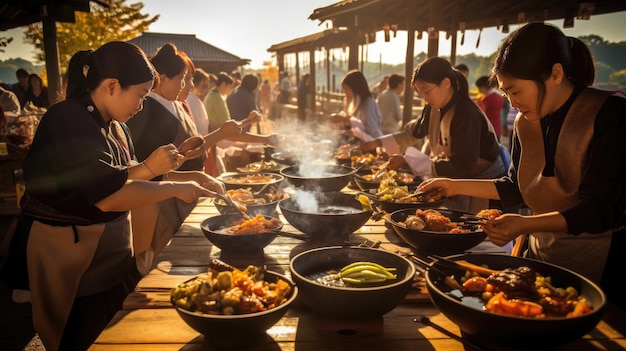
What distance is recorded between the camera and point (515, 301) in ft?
5.32

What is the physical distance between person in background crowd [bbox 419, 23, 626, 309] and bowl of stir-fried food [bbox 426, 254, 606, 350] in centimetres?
25

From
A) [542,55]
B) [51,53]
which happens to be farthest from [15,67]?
[542,55]

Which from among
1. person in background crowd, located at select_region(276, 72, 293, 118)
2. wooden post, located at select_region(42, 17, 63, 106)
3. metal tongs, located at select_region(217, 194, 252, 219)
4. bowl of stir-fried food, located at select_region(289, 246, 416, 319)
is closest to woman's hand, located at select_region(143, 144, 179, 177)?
metal tongs, located at select_region(217, 194, 252, 219)

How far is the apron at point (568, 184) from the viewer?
2.15 m

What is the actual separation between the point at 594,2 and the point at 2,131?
424 inches

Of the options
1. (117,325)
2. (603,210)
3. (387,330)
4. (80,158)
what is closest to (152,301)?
(117,325)

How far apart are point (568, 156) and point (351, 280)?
1304 mm

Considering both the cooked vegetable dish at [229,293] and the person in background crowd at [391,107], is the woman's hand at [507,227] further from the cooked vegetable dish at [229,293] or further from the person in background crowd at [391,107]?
the person in background crowd at [391,107]

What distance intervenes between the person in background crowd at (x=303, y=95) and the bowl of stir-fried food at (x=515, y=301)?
2045cm

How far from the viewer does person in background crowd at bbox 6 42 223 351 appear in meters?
2.30

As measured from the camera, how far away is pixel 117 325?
1795 mm

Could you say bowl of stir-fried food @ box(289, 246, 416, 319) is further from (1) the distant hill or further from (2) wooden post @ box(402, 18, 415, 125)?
(1) the distant hill

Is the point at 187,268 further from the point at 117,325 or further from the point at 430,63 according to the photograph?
the point at 430,63

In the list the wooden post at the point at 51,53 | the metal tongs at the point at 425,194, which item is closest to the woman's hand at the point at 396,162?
the metal tongs at the point at 425,194
